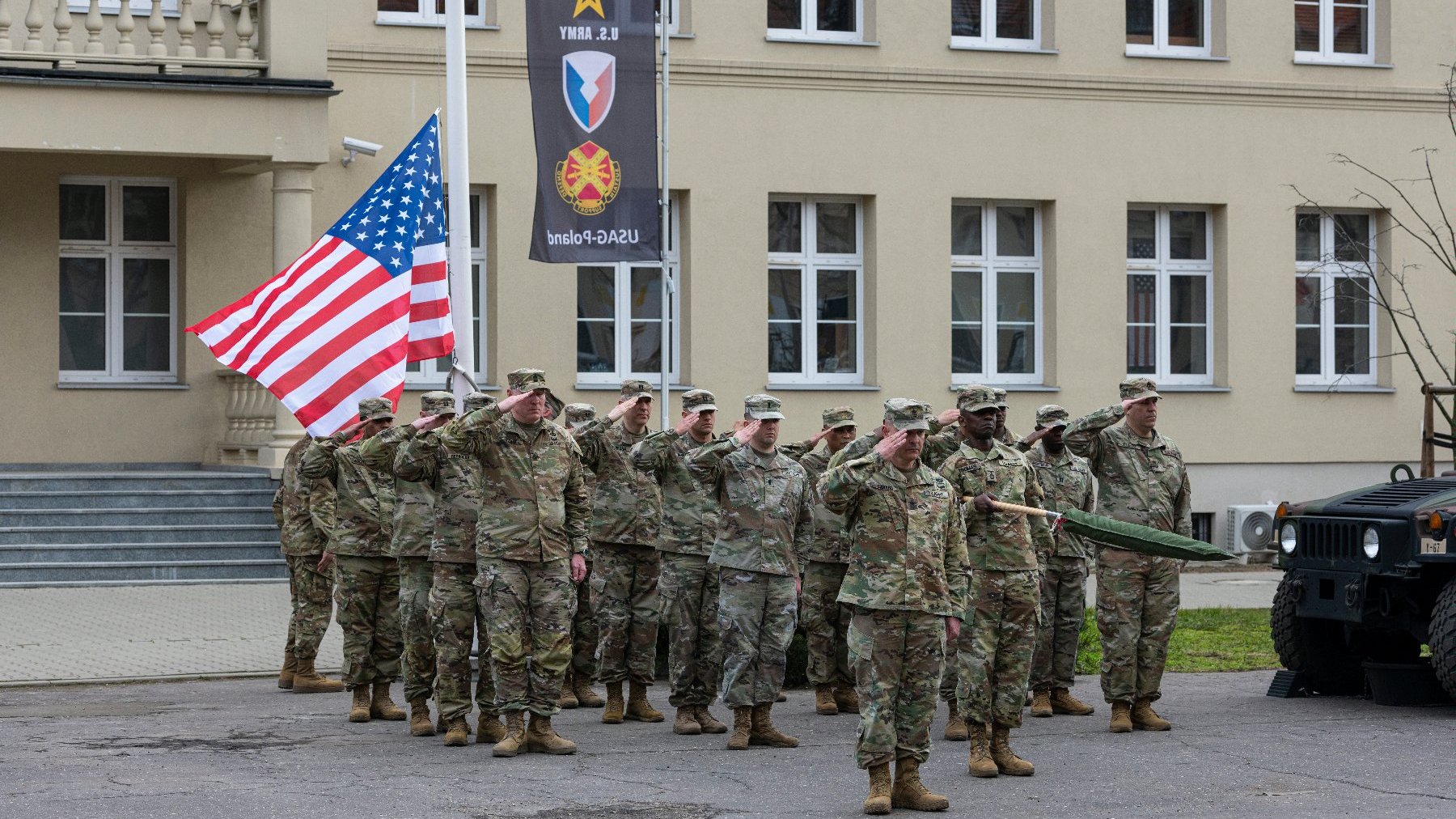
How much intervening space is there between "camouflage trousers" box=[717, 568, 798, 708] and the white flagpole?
3540mm

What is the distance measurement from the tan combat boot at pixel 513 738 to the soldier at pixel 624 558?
1327 mm

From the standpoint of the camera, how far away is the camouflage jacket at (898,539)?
8922 mm

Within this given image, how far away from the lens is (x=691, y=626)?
11336 millimetres

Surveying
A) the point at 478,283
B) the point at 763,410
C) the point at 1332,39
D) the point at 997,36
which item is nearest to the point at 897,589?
the point at 763,410

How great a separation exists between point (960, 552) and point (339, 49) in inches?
528

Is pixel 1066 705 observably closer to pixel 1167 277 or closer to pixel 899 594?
pixel 899 594

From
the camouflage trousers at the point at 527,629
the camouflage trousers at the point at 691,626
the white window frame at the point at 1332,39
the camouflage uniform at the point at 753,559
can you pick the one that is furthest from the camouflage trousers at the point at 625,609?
the white window frame at the point at 1332,39

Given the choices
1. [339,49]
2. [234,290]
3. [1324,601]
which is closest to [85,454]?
[234,290]

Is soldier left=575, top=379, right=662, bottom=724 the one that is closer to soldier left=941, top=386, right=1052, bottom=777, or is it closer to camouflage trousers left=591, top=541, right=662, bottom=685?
camouflage trousers left=591, top=541, right=662, bottom=685

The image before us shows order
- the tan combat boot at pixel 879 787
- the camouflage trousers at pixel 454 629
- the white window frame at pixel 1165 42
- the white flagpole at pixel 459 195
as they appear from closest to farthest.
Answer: the tan combat boot at pixel 879 787 → the camouflage trousers at pixel 454 629 → the white flagpole at pixel 459 195 → the white window frame at pixel 1165 42

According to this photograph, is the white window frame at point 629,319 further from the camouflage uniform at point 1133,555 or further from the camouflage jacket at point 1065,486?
the camouflage uniform at point 1133,555

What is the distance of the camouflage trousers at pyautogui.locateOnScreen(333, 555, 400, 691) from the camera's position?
1163cm

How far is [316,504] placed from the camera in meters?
13.2

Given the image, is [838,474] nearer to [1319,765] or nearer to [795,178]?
[1319,765]
